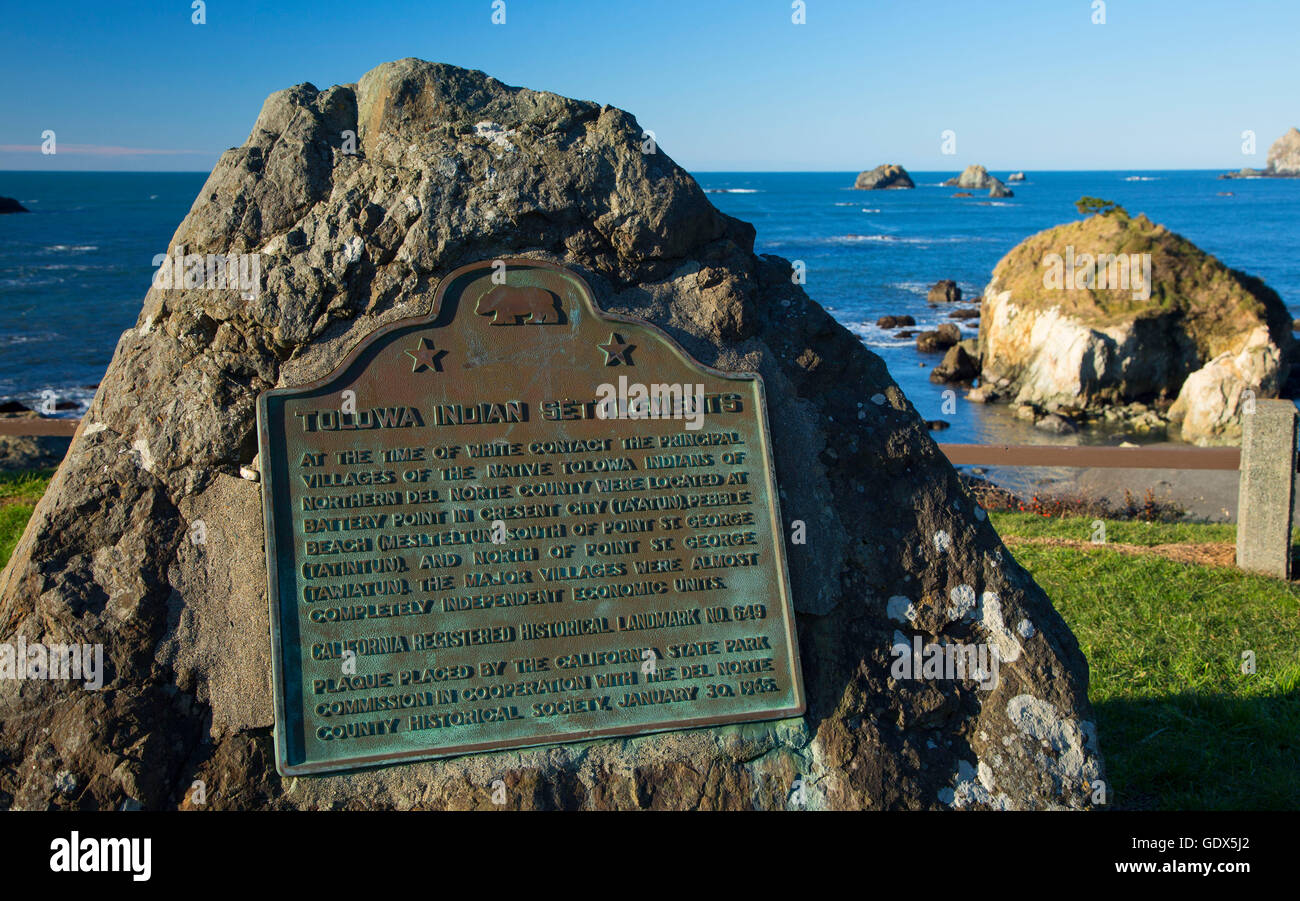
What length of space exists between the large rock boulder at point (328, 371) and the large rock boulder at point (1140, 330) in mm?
18977

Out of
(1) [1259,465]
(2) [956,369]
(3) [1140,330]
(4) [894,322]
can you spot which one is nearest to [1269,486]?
(1) [1259,465]

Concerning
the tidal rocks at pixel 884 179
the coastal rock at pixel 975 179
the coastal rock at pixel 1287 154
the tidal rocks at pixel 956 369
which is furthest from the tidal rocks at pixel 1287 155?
the tidal rocks at pixel 956 369

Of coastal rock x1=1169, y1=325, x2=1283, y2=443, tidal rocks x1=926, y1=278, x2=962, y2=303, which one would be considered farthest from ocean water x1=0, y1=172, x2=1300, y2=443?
coastal rock x1=1169, y1=325, x2=1283, y2=443

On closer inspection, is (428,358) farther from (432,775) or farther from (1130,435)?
(1130,435)

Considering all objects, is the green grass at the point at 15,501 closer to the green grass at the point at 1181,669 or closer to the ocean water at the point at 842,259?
the green grass at the point at 1181,669

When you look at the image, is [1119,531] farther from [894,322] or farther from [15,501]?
[894,322]

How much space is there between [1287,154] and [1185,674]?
22776cm

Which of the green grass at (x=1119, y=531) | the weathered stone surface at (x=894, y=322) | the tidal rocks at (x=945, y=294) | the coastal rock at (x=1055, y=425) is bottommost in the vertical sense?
the coastal rock at (x=1055, y=425)

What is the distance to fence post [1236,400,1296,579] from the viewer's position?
21.5 ft

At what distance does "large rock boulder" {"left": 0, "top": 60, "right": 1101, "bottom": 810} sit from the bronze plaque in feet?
0.40

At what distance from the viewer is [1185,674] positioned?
5.00 meters

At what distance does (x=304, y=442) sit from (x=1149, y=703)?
4.22 m

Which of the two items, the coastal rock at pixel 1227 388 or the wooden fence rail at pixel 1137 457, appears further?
the coastal rock at pixel 1227 388

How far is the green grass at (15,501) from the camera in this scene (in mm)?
6352
